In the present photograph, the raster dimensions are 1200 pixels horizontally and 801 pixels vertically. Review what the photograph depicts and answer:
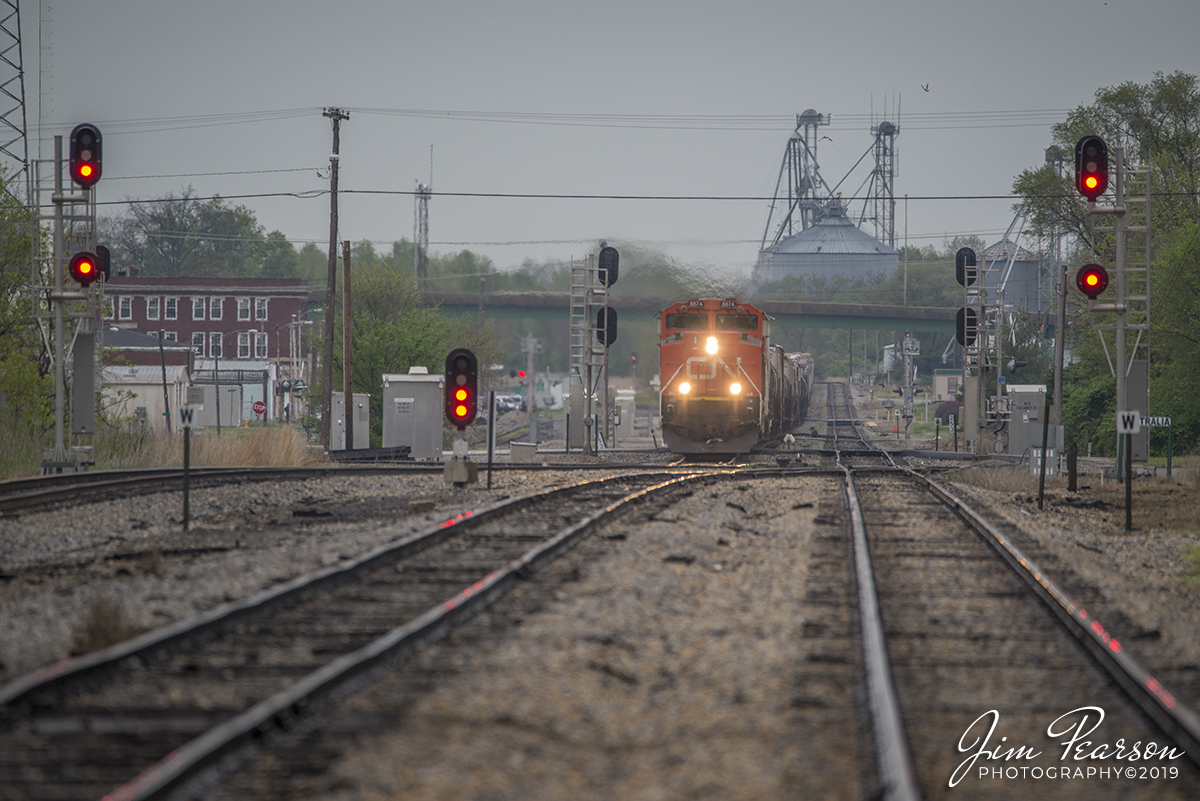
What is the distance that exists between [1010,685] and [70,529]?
10.3 metres

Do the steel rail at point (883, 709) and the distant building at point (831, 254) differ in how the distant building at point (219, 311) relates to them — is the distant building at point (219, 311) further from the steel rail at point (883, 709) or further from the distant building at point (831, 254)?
the steel rail at point (883, 709)

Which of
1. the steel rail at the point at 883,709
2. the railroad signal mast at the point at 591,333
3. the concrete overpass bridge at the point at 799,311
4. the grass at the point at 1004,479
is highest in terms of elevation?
the concrete overpass bridge at the point at 799,311

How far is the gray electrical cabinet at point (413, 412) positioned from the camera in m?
32.2

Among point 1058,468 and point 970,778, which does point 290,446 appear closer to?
point 1058,468

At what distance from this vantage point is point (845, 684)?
18.9ft

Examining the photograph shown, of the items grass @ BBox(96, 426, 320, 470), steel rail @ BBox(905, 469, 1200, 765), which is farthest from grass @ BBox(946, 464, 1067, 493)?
grass @ BBox(96, 426, 320, 470)

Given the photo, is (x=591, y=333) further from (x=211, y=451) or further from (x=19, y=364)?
(x=19, y=364)

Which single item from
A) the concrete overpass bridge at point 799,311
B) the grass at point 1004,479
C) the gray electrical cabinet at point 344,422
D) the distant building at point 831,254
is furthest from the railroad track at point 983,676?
the distant building at point 831,254

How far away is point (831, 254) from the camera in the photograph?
Answer: 11462 centimetres

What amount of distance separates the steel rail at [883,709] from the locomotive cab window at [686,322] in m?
19.1

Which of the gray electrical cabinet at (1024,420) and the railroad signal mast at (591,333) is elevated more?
the railroad signal mast at (591,333)

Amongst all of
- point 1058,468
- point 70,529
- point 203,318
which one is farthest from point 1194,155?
point 203,318

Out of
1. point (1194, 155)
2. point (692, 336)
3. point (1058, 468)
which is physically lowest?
point (1058, 468)

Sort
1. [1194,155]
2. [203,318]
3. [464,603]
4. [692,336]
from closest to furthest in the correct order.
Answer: [464,603]
[692,336]
[1194,155]
[203,318]
